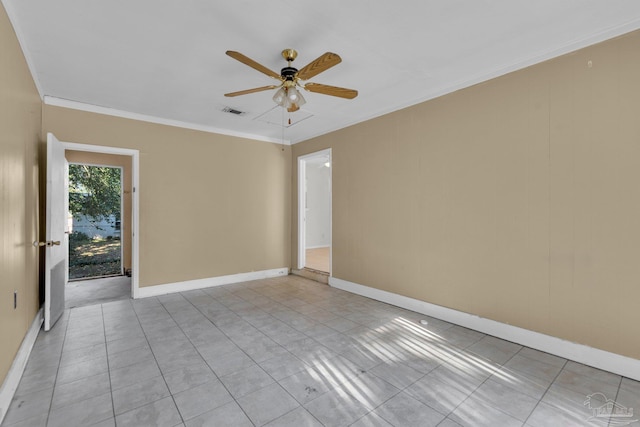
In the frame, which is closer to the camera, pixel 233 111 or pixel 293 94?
pixel 293 94

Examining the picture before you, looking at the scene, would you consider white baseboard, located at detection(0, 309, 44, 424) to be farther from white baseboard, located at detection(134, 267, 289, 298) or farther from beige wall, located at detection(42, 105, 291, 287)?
beige wall, located at detection(42, 105, 291, 287)

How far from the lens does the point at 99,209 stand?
24.8 feet

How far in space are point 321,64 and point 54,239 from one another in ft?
10.8

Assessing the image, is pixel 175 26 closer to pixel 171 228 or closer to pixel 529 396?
pixel 171 228

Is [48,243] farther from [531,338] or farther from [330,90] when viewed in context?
[531,338]

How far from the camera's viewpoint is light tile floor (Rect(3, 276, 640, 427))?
1749mm

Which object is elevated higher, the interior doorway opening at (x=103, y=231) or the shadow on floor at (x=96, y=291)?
the interior doorway opening at (x=103, y=231)

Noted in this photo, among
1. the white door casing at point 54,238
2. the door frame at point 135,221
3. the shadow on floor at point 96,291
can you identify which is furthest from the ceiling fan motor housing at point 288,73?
the shadow on floor at point 96,291

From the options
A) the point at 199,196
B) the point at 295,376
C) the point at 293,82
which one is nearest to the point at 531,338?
the point at 295,376

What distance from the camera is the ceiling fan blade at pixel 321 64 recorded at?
2.03 m

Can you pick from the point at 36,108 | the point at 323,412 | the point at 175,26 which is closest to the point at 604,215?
the point at 323,412

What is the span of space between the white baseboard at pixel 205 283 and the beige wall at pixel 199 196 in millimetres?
75

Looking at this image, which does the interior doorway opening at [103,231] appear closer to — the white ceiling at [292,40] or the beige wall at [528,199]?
the white ceiling at [292,40]

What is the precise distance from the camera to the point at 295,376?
2.16 metres
